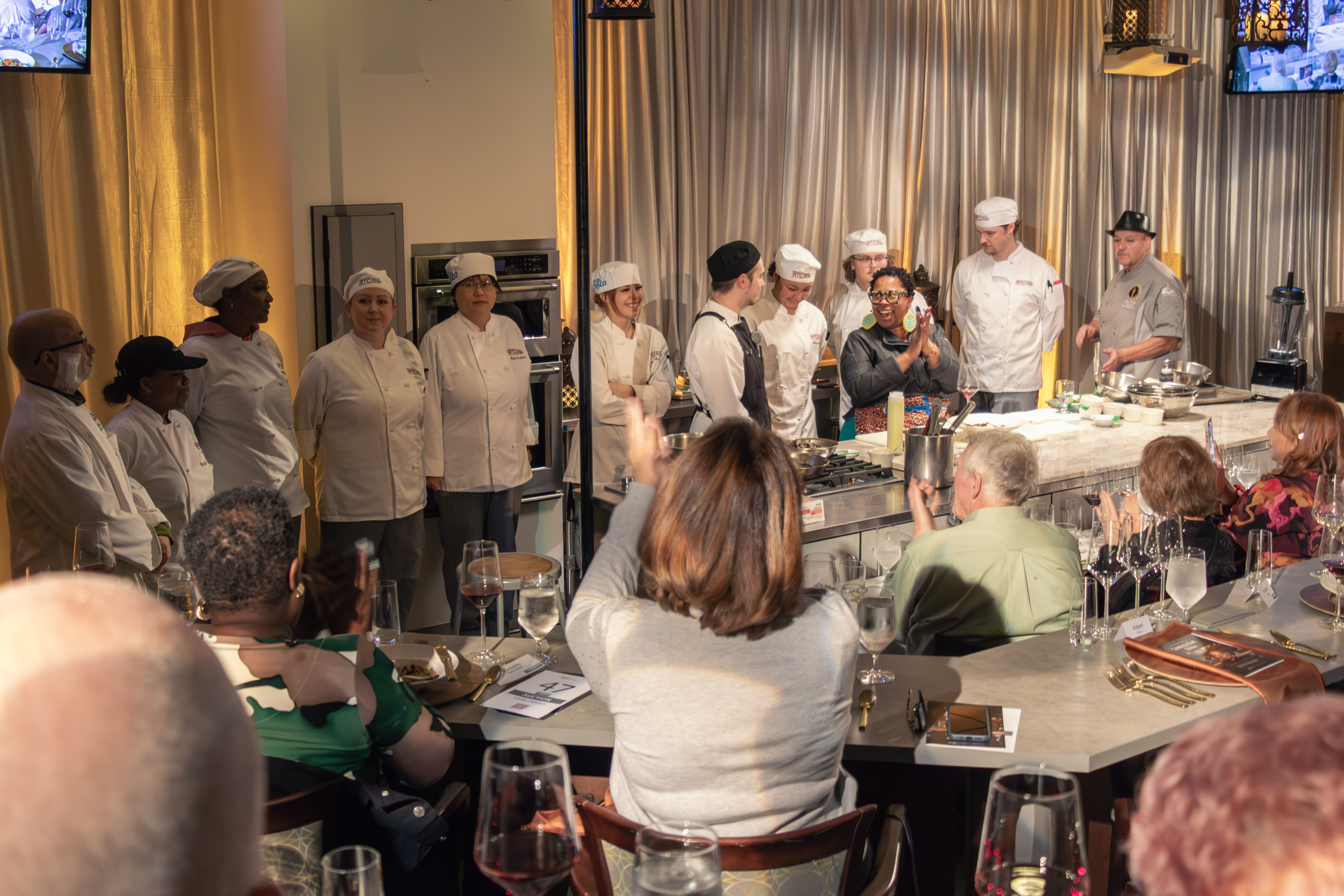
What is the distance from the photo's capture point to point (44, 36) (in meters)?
3.51

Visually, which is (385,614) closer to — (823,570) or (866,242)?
(823,570)

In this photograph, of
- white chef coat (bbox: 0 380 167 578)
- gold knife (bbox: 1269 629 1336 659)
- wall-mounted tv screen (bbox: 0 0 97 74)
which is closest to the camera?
gold knife (bbox: 1269 629 1336 659)

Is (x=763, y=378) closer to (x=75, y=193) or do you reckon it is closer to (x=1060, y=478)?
(x=1060, y=478)

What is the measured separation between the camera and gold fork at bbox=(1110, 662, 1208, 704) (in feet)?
6.94

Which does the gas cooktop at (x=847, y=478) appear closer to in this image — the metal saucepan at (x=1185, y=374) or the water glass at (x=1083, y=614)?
the water glass at (x=1083, y=614)

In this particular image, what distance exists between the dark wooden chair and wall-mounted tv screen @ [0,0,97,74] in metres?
3.04

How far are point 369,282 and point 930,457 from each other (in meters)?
2.00

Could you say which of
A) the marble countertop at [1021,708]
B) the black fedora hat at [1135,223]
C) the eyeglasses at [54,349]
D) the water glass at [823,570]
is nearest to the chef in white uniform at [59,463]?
the eyeglasses at [54,349]

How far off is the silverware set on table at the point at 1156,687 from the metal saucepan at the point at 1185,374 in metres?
3.04

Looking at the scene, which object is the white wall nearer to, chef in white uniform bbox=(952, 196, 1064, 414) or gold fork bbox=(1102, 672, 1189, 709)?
chef in white uniform bbox=(952, 196, 1064, 414)

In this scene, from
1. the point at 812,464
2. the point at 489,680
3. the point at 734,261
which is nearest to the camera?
the point at 489,680

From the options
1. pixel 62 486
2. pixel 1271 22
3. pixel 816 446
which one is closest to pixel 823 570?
pixel 816 446

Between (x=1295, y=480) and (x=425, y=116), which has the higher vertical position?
(x=425, y=116)

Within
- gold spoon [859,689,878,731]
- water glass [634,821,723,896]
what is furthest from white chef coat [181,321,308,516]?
water glass [634,821,723,896]
